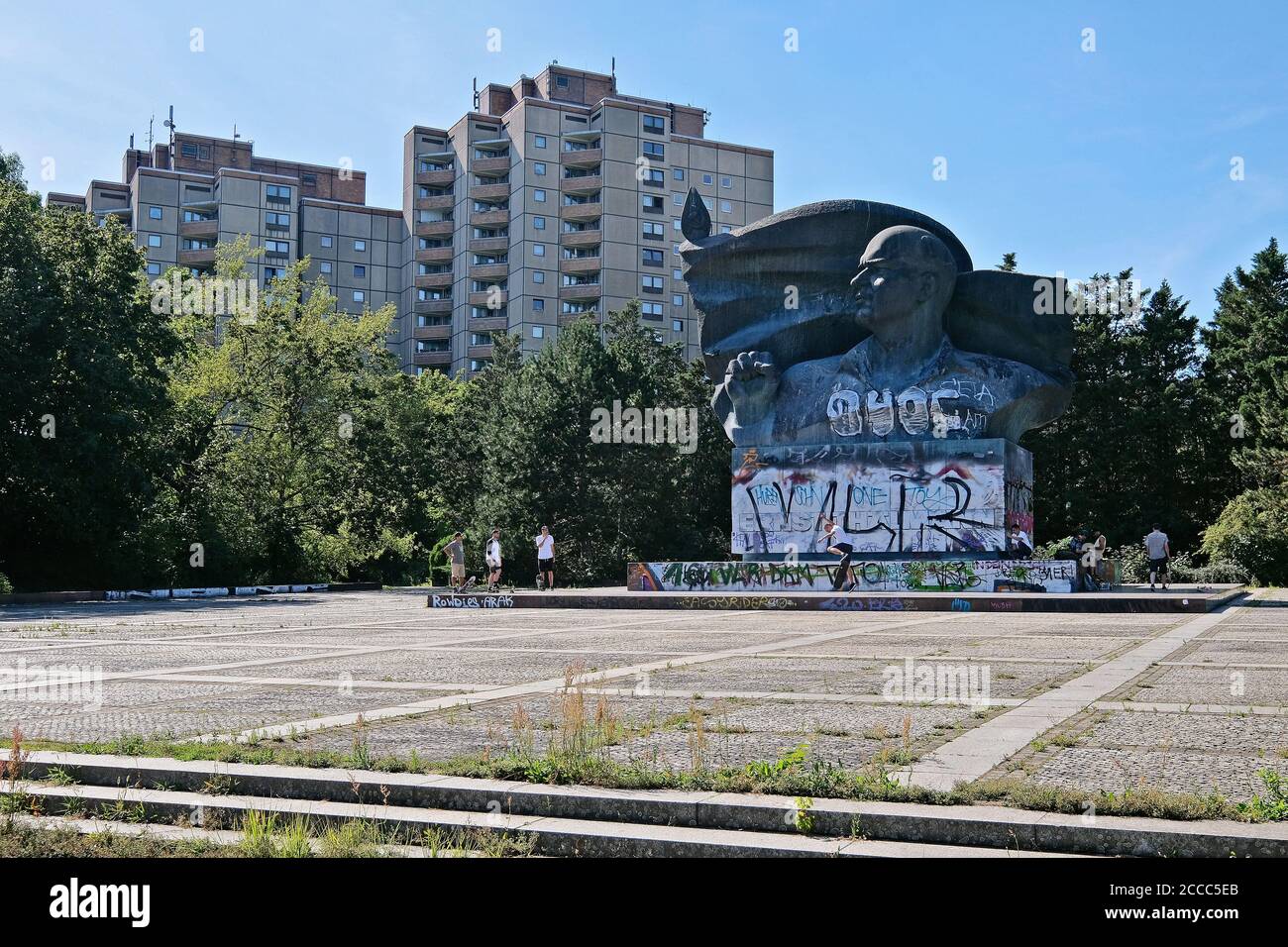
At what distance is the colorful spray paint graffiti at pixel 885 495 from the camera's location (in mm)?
33469

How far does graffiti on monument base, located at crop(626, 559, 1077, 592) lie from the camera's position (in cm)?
2831

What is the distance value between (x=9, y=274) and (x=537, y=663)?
1193 inches

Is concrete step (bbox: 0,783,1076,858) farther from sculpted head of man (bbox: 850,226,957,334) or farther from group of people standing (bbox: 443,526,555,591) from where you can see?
sculpted head of man (bbox: 850,226,957,334)

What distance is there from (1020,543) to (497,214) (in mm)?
70601

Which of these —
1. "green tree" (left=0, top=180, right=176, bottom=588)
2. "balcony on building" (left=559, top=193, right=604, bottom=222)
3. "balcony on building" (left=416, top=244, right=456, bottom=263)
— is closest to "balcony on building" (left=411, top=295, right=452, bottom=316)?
"balcony on building" (left=416, top=244, right=456, bottom=263)

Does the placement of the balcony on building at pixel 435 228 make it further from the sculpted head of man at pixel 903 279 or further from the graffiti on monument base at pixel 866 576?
the graffiti on monument base at pixel 866 576

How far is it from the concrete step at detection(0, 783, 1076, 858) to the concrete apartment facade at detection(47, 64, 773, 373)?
283 feet

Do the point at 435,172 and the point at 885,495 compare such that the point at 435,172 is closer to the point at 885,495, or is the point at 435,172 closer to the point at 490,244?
the point at 490,244

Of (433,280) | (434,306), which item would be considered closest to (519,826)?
(434,306)

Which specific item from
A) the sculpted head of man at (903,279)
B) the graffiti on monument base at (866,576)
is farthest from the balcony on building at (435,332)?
the graffiti on monument base at (866,576)

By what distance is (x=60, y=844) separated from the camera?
17.7 feet

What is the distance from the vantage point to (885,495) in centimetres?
3456

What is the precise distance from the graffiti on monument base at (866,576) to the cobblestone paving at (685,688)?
731cm

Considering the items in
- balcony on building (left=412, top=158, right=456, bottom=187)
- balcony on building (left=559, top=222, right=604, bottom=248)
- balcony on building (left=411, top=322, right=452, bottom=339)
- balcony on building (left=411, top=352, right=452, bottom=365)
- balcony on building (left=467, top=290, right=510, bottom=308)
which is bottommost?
balcony on building (left=411, top=352, right=452, bottom=365)
